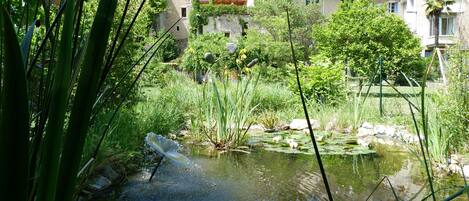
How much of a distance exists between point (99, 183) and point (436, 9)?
28.9 meters

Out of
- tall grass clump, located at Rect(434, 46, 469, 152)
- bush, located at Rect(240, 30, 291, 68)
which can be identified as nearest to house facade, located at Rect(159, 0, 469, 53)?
bush, located at Rect(240, 30, 291, 68)

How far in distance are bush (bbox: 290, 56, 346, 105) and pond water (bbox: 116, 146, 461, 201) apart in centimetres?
356

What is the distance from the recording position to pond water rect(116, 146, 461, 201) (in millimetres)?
3461

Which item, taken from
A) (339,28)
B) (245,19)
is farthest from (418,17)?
(339,28)

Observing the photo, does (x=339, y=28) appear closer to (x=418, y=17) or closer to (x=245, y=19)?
(x=245, y=19)

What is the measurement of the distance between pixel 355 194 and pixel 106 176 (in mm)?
1998

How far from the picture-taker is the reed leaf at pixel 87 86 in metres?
0.35

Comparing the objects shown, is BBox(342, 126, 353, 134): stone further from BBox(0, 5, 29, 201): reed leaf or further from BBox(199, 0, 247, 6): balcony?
BBox(199, 0, 247, 6): balcony

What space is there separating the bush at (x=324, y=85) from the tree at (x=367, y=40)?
872 centimetres

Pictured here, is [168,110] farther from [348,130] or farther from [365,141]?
[348,130]

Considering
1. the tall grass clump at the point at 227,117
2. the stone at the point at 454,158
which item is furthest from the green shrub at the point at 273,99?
the stone at the point at 454,158

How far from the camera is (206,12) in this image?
30.2m

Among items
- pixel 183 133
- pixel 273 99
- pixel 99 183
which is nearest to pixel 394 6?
pixel 273 99

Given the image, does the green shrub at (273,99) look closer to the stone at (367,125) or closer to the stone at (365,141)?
the stone at (367,125)
